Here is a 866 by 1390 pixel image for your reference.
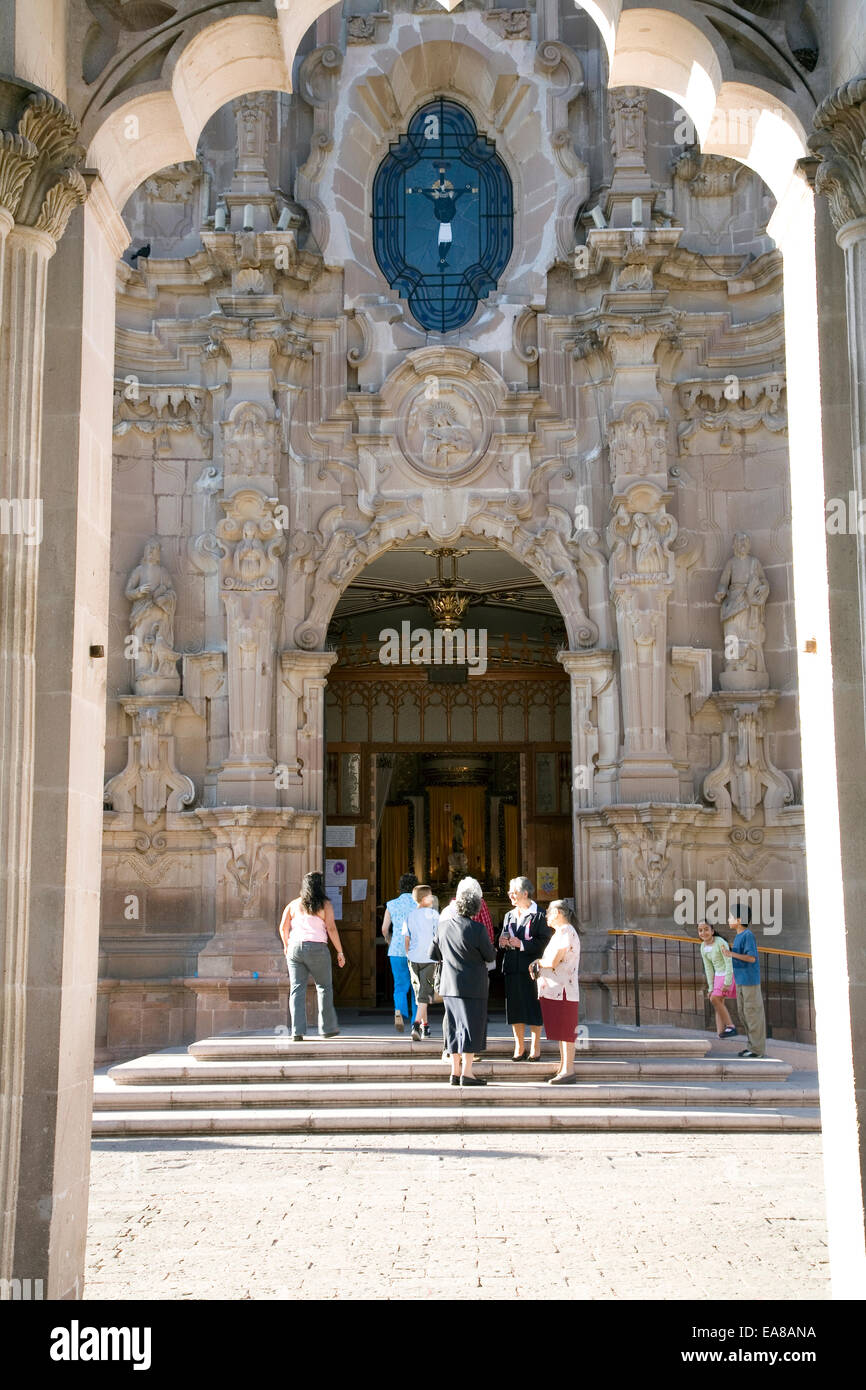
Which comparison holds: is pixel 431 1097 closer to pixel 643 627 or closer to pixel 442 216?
pixel 643 627

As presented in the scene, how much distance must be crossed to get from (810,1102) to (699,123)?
315 inches

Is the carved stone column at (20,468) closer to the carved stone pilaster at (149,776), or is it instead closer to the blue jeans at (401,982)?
the blue jeans at (401,982)

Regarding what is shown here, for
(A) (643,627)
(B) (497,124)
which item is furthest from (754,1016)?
(B) (497,124)

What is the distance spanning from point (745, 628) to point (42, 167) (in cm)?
1218

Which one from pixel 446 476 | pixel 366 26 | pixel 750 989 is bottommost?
pixel 750 989

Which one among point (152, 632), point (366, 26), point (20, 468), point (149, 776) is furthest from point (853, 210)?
point (366, 26)

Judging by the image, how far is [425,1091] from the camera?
11.9 metres

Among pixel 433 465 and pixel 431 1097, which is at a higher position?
pixel 433 465

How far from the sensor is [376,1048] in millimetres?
13602

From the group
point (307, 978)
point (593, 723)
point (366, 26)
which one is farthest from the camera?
point (366, 26)

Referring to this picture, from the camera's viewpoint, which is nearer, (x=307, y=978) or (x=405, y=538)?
(x=307, y=978)

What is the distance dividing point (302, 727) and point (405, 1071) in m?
5.30

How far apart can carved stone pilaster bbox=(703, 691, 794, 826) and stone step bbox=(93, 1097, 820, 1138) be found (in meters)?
5.65

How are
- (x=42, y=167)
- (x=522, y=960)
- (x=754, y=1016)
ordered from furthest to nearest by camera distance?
(x=754, y=1016) → (x=522, y=960) → (x=42, y=167)
